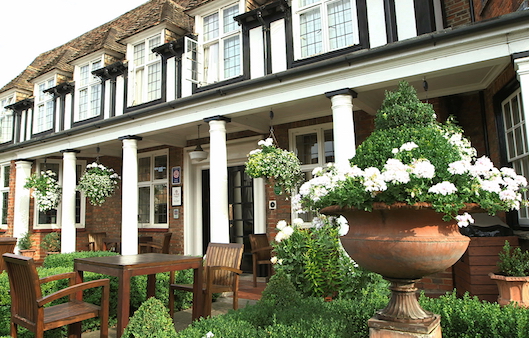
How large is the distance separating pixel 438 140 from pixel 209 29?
606 centimetres

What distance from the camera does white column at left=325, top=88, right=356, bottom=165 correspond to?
17.2ft

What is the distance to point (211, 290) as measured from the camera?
170 inches

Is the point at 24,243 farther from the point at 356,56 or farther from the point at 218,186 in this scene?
the point at 356,56

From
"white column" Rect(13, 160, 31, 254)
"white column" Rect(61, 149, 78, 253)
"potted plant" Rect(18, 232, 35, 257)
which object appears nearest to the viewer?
"white column" Rect(61, 149, 78, 253)

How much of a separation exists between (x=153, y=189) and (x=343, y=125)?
6413 mm

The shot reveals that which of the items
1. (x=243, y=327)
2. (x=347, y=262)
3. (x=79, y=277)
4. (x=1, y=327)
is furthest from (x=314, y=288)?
(x=1, y=327)

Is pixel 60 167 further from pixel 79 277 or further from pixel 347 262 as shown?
pixel 347 262

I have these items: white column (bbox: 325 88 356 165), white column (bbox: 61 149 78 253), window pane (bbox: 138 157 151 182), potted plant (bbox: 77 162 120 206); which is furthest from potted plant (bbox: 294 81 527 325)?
window pane (bbox: 138 157 151 182)

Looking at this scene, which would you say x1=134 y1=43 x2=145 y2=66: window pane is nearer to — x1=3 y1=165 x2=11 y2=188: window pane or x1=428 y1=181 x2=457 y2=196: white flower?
x1=3 y1=165 x2=11 y2=188: window pane

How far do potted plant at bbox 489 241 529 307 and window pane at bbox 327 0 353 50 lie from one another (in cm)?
347

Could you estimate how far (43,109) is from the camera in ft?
36.1

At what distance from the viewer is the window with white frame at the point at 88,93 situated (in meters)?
9.47

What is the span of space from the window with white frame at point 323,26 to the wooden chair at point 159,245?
5081 millimetres

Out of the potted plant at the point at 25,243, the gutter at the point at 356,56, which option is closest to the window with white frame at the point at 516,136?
the gutter at the point at 356,56
